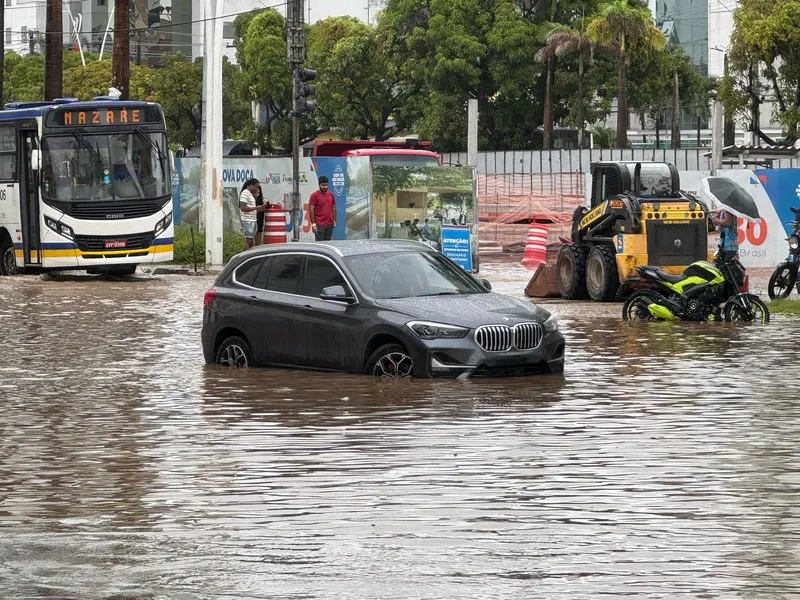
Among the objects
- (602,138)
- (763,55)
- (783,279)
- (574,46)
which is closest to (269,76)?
(602,138)

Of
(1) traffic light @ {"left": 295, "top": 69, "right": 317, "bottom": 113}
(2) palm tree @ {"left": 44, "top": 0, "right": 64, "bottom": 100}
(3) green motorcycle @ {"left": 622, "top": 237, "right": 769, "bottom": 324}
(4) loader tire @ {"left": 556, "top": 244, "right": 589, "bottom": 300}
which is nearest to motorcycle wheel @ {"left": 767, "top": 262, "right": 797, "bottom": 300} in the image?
(4) loader tire @ {"left": 556, "top": 244, "right": 589, "bottom": 300}

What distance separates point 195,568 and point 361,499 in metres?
1.86

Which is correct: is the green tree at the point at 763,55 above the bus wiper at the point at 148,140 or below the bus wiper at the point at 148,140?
above

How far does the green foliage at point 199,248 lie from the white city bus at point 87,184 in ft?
7.97

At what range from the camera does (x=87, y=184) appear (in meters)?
32.8

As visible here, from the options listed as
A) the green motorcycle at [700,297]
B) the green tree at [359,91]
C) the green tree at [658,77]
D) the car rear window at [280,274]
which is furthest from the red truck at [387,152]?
the green tree at [359,91]

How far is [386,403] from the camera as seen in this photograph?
1337cm

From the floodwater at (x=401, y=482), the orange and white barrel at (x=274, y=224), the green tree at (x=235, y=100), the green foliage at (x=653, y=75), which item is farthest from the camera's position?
the green tree at (x=235, y=100)

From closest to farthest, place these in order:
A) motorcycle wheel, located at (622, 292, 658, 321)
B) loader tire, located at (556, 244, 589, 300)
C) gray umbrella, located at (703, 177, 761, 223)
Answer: motorcycle wheel, located at (622, 292, 658, 321)
gray umbrella, located at (703, 177, 761, 223)
loader tire, located at (556, 244, 589, 300)

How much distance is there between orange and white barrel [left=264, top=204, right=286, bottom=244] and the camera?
3784 cm

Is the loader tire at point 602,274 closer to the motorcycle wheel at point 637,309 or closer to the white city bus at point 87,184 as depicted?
the motorcycle wheel at point 637,309

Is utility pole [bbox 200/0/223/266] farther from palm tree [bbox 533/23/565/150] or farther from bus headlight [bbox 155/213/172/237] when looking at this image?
palm tree [bbox 533/23/565/150]

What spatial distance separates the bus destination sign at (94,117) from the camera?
32.5 metres

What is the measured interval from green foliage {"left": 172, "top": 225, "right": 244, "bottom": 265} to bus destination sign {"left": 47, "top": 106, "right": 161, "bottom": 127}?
3.71 metres
